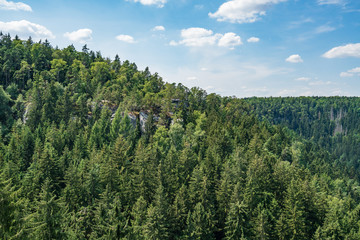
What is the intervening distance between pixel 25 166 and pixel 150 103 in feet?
160

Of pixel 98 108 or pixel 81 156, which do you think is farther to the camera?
pixel 98 108

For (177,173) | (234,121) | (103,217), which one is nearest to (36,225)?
(103,217)

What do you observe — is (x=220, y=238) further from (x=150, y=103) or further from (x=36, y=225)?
(x=150, y=103)

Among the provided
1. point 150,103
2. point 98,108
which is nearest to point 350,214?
point 150,103

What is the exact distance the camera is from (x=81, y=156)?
64500 millimetres

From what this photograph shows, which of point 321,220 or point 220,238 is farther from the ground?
point 321,220

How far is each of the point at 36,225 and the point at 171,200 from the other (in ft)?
95.8

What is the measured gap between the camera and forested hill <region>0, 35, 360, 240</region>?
115 ft

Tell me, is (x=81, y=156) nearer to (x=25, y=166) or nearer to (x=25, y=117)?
(x=25, y=166)

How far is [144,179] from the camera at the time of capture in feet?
158

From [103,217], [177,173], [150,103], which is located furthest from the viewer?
[150,103]

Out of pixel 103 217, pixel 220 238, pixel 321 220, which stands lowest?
pixel 220 238

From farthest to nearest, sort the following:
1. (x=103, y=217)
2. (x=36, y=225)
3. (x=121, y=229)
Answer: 1. (x=103, y=217)
2. (x=121, y=229)
3. (x=36, y=225)

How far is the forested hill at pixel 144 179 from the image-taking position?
35062 millimetres
